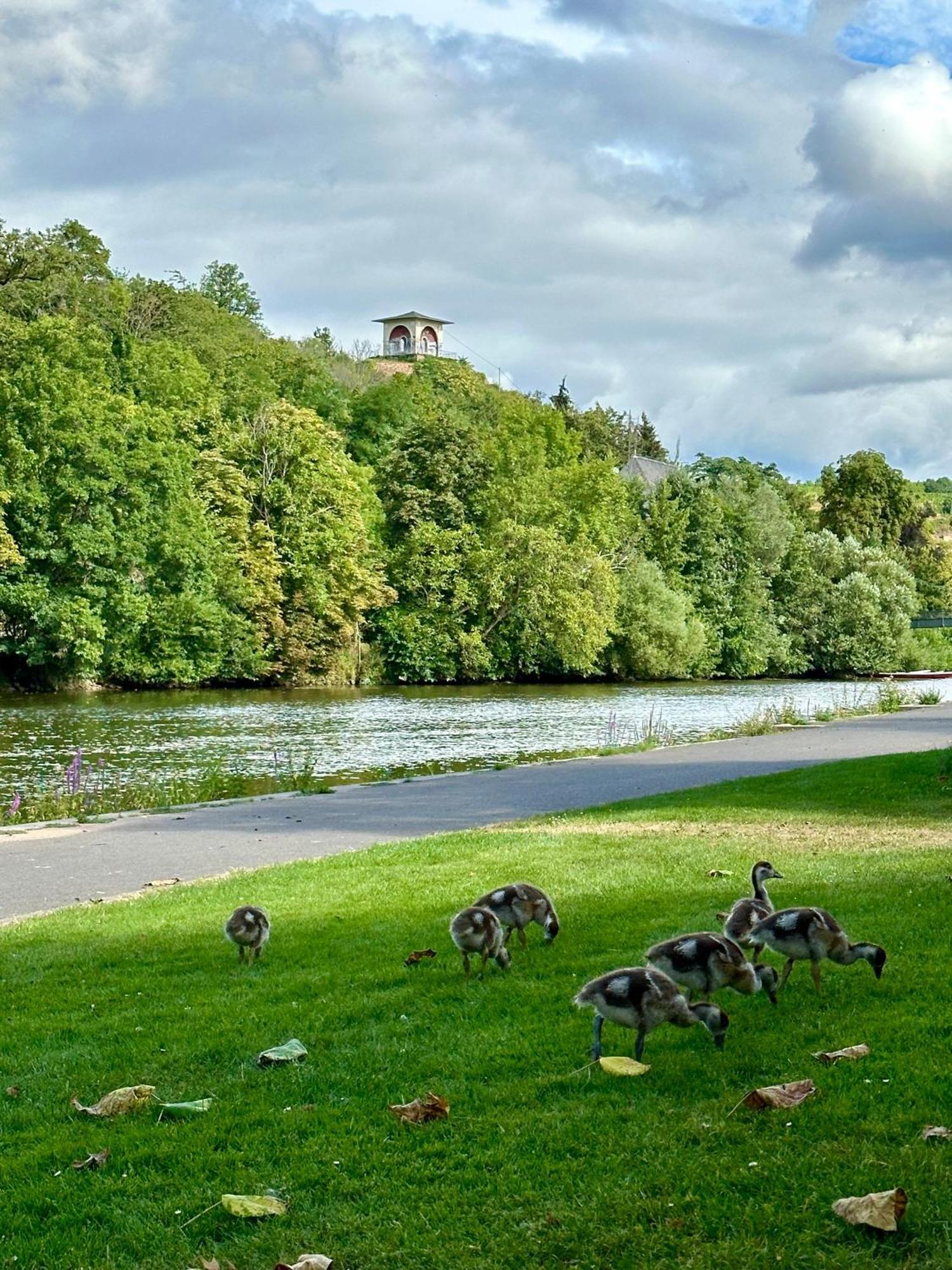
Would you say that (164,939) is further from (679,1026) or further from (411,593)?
(411,593)

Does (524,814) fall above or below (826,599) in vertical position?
below

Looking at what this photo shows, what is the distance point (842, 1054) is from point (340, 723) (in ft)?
126

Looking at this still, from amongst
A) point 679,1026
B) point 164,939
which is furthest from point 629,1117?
point 164,939

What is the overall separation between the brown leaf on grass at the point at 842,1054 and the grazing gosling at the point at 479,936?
2.84 meters

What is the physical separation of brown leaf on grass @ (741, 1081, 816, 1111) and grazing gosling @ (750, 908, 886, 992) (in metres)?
1.68

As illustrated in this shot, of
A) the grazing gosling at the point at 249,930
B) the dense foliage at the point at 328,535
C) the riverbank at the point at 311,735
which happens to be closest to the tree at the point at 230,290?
the dense foliage at the point at 328,535

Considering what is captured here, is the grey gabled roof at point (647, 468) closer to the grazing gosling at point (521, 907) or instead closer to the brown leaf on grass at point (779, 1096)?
the grazing gosling at point (521, 907)

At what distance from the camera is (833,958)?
24.4 ft

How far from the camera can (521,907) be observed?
930 cm

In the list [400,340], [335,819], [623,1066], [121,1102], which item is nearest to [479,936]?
[623,1066]

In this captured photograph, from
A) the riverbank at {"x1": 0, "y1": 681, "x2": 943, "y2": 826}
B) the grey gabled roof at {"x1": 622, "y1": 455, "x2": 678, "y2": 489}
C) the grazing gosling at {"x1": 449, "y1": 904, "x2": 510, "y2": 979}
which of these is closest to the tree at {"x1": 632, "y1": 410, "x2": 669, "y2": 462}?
the grey gabled roof at {"x1": 622, "y1": 455, "x2": 678, "y2": 489}

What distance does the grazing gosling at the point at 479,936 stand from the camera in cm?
859

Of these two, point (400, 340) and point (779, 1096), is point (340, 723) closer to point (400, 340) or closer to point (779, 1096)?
point (779, 1096)

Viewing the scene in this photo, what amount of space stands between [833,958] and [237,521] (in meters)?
58.4
